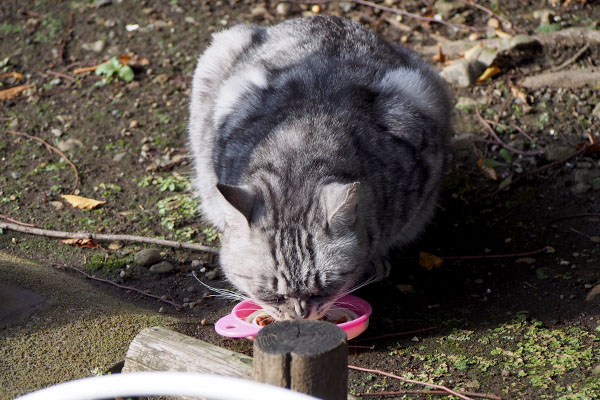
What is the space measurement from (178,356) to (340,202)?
89 centimetres

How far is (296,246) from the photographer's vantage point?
9.51 feet

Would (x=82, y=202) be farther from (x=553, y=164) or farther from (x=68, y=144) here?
(x=553, y=164)

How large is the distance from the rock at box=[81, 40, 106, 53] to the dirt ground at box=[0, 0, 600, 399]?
0.05 feet

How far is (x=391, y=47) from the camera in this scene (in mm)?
4441

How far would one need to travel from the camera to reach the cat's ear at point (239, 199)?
110 inches

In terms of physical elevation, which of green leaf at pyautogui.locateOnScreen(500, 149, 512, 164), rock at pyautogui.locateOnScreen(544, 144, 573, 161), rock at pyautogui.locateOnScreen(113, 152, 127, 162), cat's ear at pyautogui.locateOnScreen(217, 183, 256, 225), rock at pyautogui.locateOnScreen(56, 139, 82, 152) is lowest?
rock at pyautogui.locateOnScreen(113, 152, 127, 162)

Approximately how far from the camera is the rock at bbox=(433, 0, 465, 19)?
6.07 meters

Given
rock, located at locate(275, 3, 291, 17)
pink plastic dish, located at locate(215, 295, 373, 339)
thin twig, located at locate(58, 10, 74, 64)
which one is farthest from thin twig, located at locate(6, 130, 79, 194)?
rock, located at locate(275, 3, 291, 17)

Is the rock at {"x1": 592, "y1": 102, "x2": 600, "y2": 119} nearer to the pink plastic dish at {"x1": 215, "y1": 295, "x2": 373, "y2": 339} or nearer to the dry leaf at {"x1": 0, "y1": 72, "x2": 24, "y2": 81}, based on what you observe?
the pink plastic dish at {"x1": 215, "y1": 295, "x2": 373, "y2": 339}

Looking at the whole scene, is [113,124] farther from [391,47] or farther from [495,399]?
[495,399]

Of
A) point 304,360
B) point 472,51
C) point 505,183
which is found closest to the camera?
point 304,360

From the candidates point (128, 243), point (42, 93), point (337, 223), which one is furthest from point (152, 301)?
point (42, 93)

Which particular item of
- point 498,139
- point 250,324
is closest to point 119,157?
point 250,324

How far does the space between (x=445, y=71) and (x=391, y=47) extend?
1.11 metres
